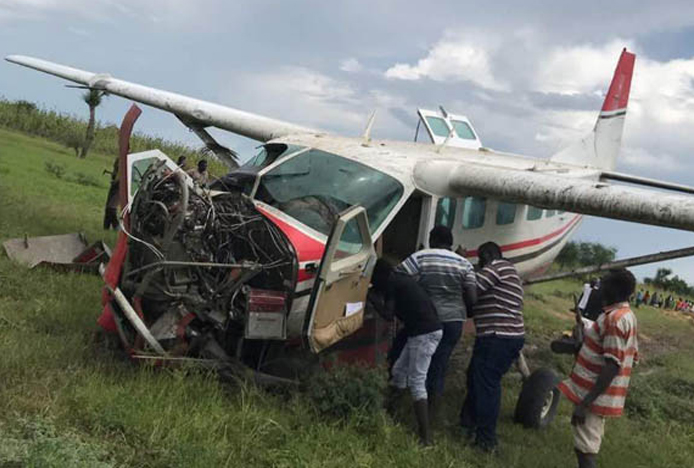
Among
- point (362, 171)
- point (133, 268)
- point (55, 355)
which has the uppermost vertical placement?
point (362, 171)

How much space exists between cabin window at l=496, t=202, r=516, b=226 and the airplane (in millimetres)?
27

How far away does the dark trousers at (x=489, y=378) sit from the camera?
624 centimetres

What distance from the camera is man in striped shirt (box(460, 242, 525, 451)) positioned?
246 inches

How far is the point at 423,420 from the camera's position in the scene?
19.4ft

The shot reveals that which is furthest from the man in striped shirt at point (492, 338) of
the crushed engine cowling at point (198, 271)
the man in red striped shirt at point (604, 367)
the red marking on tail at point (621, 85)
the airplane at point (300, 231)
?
the red marking on tail at point (621, 85)

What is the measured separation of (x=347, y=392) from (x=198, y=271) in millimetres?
1614

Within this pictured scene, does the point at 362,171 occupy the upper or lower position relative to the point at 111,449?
upper

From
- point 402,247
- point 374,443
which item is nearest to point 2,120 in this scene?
point 402,247

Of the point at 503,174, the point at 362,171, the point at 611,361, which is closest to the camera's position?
the point at 611,361

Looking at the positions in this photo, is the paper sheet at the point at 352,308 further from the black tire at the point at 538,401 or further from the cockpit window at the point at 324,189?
the black tire at the point at 538,401

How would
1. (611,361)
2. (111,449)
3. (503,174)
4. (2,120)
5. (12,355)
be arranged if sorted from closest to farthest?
(111,449)
(611,361)
(12,355)
(503,174)
(2,120)

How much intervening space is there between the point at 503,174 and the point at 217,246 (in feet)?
11.9

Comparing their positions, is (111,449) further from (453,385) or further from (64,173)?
(64,173)

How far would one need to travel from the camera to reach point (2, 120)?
34.7 meters
